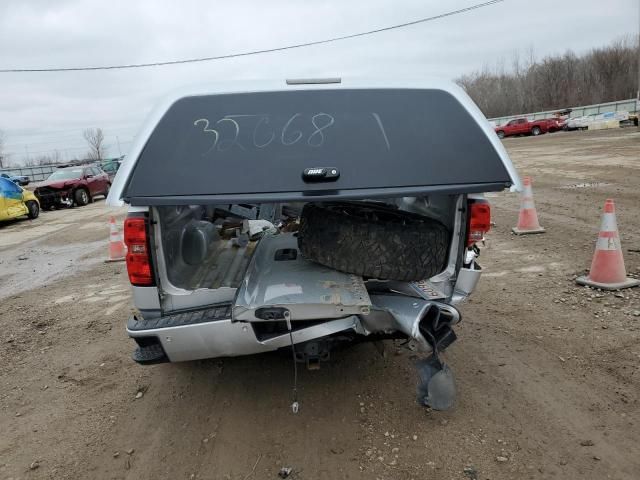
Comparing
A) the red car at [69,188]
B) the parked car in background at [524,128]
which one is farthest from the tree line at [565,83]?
the red car at [69,188]

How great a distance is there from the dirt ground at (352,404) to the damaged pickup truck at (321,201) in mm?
371

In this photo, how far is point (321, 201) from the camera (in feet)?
9.06

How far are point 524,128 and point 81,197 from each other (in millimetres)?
36367

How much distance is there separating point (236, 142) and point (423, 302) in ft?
4.62

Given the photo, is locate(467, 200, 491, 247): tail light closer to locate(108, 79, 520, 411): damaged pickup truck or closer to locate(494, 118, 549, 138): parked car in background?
locate(108, 79, 520, 411): damaged pickup truck

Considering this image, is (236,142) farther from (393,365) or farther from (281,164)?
(393,365)

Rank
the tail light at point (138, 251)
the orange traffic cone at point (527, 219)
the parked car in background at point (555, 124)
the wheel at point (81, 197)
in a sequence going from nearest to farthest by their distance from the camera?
1. the tail light at point (138, 251)
2. the orange traffic cone at point (527, 219)
3. the wheel at point (81, 197)
4. the parked car in background at point (555, 124)

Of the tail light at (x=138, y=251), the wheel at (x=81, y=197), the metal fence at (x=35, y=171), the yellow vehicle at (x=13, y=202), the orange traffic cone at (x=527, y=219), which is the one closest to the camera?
the tail light at (x=138, y=251)

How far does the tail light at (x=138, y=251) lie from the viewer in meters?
2.87

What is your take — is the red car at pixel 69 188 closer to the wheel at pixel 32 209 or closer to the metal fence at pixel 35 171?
the wheel at pixel 32 209

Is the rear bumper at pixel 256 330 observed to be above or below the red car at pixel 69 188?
below

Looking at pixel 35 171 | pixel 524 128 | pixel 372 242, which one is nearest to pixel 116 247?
pixel 372 242

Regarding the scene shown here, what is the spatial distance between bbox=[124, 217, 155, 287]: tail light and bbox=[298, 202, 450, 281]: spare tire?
936 mm

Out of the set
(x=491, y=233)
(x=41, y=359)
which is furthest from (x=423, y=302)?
(x=491, y=233)
